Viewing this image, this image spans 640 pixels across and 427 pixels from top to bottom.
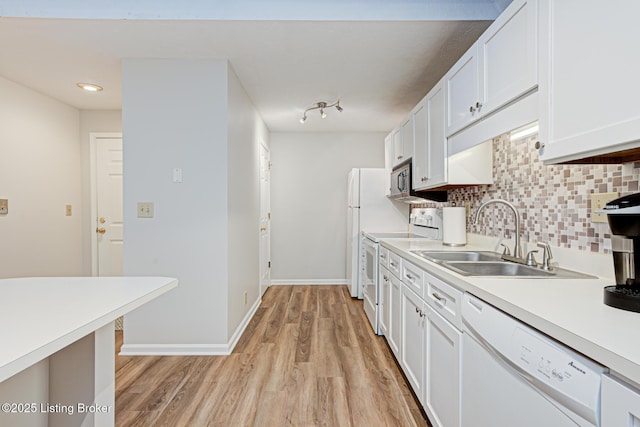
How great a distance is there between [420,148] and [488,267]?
1.16m

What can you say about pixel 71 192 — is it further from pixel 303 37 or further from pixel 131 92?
pixel 303 37

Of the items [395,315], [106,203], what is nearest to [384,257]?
[395,315]

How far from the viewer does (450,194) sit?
2.96 metres

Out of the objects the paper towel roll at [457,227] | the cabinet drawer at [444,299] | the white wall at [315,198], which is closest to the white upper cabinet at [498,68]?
the paper towel roll at [457,227]

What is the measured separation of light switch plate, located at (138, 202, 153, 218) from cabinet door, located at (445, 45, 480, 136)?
7.25 ft

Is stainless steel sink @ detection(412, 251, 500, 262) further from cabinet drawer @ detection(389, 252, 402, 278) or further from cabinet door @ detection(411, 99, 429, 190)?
cabinet door @ detection(411, 99, 429, 190)

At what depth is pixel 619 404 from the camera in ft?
2.01

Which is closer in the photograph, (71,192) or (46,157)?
(46,157)

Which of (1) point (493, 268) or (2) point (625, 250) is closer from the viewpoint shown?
(2) point (625, 250)

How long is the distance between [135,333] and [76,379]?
165 centimetres

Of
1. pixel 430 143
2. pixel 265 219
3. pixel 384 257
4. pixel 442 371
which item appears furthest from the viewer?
Result: pixel 265 219

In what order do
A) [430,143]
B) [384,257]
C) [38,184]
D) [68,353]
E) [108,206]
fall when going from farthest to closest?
[108,206]
[38,184]
[384,257]
[430,143]
[68,353]

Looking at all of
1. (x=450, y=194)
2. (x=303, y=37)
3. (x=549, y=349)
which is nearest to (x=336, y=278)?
(x=450, y=194)

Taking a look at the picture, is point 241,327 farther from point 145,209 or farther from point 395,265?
point 395,265
